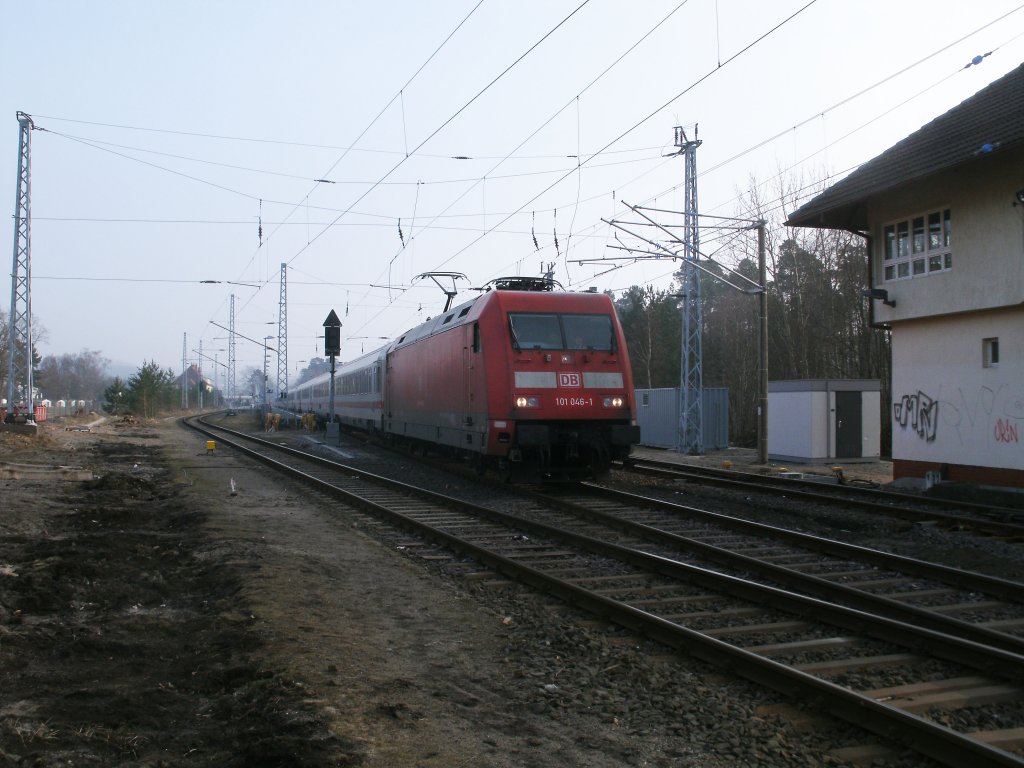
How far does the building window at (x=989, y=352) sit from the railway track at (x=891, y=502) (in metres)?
2.90

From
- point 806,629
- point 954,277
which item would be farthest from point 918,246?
point 806,629

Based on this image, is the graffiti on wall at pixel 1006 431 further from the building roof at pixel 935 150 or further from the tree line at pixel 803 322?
the tree line at pixel 803 322

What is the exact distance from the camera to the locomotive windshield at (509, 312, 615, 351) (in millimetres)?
14828

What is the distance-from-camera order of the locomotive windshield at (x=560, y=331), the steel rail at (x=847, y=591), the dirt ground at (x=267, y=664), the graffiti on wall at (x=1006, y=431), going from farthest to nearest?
the locomotive windshield at (x=560, y=331) < the graffiti on wall at (x=1006, y=431) < the steel rail at (x=847, y=591) < the dirt ground at (x=267, y=664)

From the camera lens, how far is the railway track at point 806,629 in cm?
455

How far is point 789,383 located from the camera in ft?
77.8

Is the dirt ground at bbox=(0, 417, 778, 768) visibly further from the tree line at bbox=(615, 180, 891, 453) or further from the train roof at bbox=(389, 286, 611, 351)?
the tree line at bbox=(615, 180, 891, 453)

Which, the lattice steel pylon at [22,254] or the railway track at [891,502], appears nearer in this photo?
the railway track at [891,502]

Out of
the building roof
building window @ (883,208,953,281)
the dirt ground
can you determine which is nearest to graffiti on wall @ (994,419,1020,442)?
building window @ (883,208,953,281)

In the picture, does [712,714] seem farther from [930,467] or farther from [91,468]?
[91,468]

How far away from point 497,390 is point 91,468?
1118 cm

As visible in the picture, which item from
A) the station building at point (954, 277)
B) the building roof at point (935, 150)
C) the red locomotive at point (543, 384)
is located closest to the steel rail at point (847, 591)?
the red locomotive at point (543, 384)

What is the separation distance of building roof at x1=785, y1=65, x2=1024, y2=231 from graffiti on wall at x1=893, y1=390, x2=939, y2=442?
4.10 metres

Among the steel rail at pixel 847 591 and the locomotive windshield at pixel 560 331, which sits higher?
the locomotive windshield at pixel 560 331
